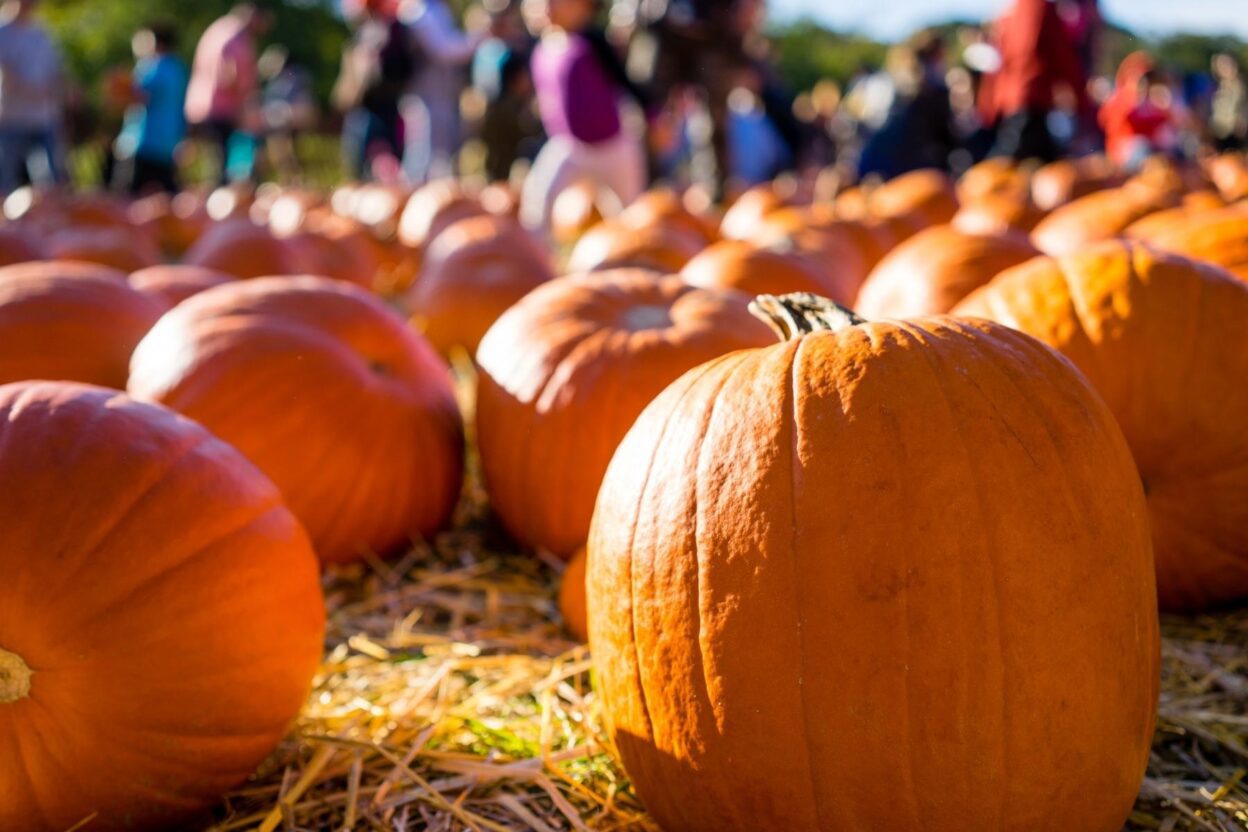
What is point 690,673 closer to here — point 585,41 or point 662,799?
point 662,799

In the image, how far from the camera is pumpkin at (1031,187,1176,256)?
478 cm

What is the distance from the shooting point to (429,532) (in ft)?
11.6

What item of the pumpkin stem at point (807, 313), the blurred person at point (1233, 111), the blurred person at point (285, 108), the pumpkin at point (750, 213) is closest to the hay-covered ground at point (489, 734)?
the pumpkin stem at point (807, 313)

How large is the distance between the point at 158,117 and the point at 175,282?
10997 mm

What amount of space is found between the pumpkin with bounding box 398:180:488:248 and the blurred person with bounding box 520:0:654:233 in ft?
1.67

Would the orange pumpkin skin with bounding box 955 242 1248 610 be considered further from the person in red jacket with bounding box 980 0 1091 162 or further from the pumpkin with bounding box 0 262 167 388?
the person in red jacket with bounding box 980 0 1091 162

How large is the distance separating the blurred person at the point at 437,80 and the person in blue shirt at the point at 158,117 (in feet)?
8.72

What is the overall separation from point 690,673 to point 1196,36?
123 ft

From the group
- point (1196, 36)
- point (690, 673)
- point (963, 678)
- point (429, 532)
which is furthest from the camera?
A: point (1196, 36)

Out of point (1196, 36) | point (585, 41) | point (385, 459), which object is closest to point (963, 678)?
point (385, 459)

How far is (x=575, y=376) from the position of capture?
3.10 meters

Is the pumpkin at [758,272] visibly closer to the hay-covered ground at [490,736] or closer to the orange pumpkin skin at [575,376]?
the orange pumpkin skin at [575,376]

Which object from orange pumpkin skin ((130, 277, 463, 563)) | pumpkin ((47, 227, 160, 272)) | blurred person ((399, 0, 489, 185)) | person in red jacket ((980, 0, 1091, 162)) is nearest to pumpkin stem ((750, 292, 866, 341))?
orange pumpkin skin ((130, 277, 463, 563))

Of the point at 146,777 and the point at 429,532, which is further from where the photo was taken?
the point at 429,532
